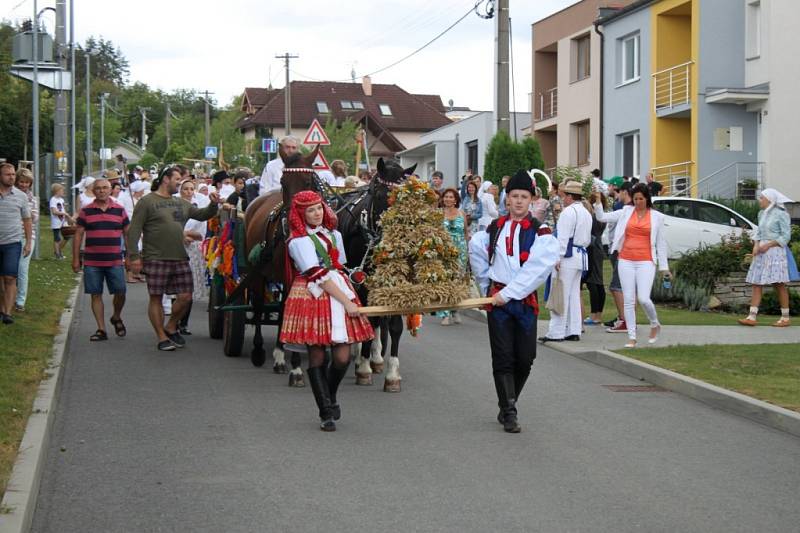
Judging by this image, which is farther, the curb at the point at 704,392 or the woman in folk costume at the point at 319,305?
the curb at the point at 704,392

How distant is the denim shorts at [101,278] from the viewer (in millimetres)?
14164

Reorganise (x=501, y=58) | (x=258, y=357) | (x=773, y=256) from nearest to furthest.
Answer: (x=258, y=357), (x=773, y=256), (x=501, y=58)

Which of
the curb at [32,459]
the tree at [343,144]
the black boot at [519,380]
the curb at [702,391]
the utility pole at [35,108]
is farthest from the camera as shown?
the tree at [343,144]

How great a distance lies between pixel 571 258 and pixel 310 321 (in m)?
6.52

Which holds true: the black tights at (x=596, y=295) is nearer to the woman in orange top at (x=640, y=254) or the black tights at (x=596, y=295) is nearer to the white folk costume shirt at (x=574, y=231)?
the white folk costume shirt at (x=574, y=231)

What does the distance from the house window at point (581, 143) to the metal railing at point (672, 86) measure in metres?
6.45

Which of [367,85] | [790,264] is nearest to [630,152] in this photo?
[790,264]

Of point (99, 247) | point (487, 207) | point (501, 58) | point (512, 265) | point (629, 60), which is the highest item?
point (629, 60)

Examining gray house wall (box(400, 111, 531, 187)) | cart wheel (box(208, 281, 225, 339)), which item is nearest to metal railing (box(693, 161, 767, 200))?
gray house wall (box(400, 111, 531, 187))

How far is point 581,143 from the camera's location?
41.9 meters

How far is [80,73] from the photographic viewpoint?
144250 millimetres

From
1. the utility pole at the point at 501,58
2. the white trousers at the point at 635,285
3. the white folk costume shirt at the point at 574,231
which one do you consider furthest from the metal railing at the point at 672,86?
the white trousers at the point at 635,285

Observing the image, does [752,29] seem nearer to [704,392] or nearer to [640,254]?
[640,254]

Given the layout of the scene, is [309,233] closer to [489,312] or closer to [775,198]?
[489,312]
